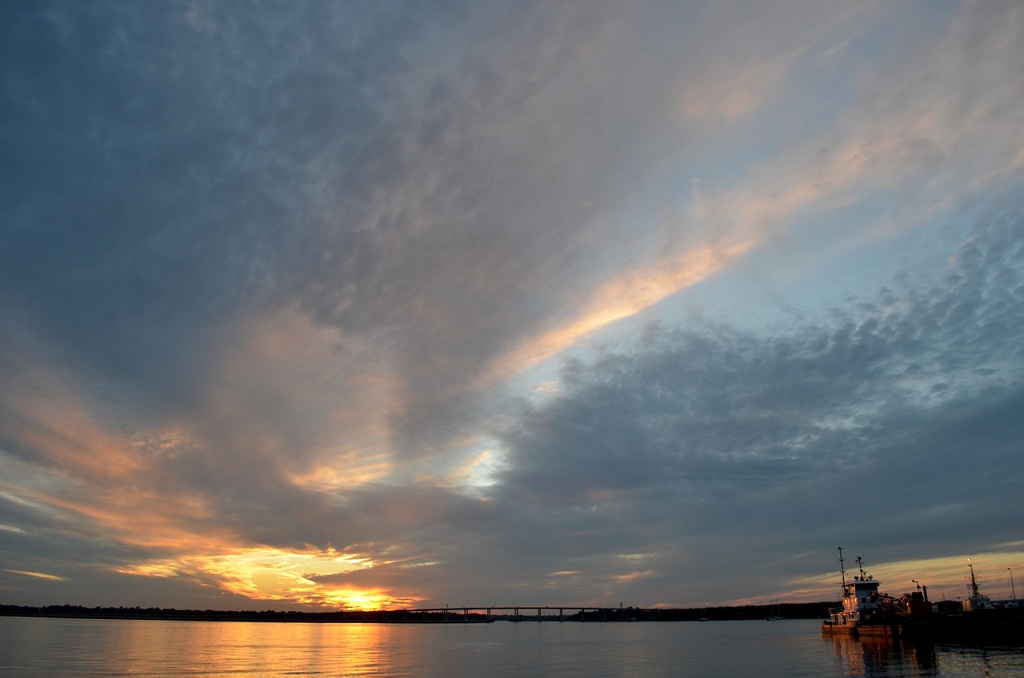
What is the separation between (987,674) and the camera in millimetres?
64000

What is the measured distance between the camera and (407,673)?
78.9 meters

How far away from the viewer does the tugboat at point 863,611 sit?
4510 inches

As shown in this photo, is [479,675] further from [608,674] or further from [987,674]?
[987,674]

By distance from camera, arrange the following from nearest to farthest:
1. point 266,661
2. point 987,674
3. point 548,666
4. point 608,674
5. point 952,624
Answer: point 987,674 → point 608,674 → point 548,666 → point 266,661 → point 952,624

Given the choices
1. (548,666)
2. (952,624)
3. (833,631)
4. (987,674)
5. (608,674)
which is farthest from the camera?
(833,631)

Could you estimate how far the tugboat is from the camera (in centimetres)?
11456

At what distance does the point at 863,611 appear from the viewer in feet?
401

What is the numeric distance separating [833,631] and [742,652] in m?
42.2

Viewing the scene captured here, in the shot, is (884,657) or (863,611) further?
(863,611)

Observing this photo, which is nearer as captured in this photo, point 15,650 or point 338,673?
point 338,673

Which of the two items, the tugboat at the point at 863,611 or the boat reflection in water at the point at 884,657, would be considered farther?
the tugboat at the point at 863,611

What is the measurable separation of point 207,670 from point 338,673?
16997 millimetres

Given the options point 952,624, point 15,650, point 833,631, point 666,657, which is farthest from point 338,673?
point 833,631

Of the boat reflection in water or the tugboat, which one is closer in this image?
the boat reflection in water
